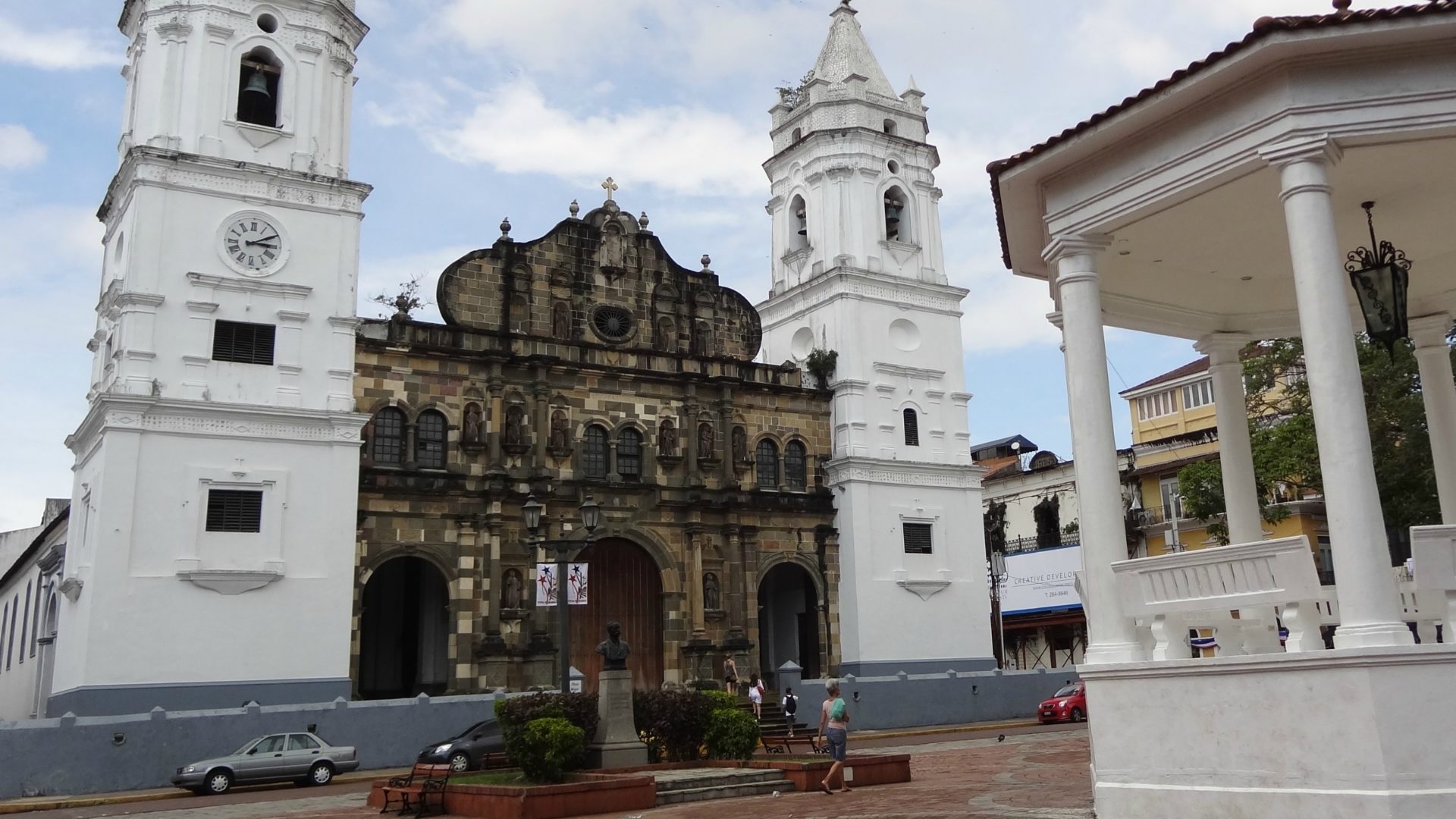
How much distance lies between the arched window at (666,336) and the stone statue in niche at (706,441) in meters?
2.45

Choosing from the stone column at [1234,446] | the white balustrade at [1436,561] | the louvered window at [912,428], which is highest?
the louvered window at [912,428]

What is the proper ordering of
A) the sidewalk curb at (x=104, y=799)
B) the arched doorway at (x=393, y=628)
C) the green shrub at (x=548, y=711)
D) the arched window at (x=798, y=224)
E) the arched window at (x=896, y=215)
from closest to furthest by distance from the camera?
the green shrub at (x=548, y=711) → the sidewalk curb at (x=104, y=799) → the arched doorway at (x=393, y=628) → the arched window at (x=896, y=215) → the arched window at (x=798, y=224)

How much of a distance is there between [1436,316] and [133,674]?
2416cm

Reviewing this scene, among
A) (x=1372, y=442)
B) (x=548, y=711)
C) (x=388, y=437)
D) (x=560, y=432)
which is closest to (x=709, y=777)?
(x=548, y=711)

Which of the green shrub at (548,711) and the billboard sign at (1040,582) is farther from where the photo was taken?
the billboard sign at (1040,582)

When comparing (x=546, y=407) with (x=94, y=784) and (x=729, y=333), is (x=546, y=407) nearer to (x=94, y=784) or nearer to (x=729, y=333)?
(x=729, y=333)

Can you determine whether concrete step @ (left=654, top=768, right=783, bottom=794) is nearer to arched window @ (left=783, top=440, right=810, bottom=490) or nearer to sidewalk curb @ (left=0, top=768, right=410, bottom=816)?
sidewalk curb @ (left=0, top=768, right=410, bottom=816)

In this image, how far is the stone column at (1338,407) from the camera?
325 inches

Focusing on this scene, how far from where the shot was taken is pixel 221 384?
1083 inches

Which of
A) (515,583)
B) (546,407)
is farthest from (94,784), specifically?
(546,407)

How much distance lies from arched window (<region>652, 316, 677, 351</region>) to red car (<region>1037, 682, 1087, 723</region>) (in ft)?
45.8

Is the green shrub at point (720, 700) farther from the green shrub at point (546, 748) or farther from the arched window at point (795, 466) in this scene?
the arched window at point (795, 466)

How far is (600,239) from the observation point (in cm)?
3469

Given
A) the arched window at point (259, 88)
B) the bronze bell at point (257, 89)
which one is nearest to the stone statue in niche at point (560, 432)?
the arched window at point (259, 88)
